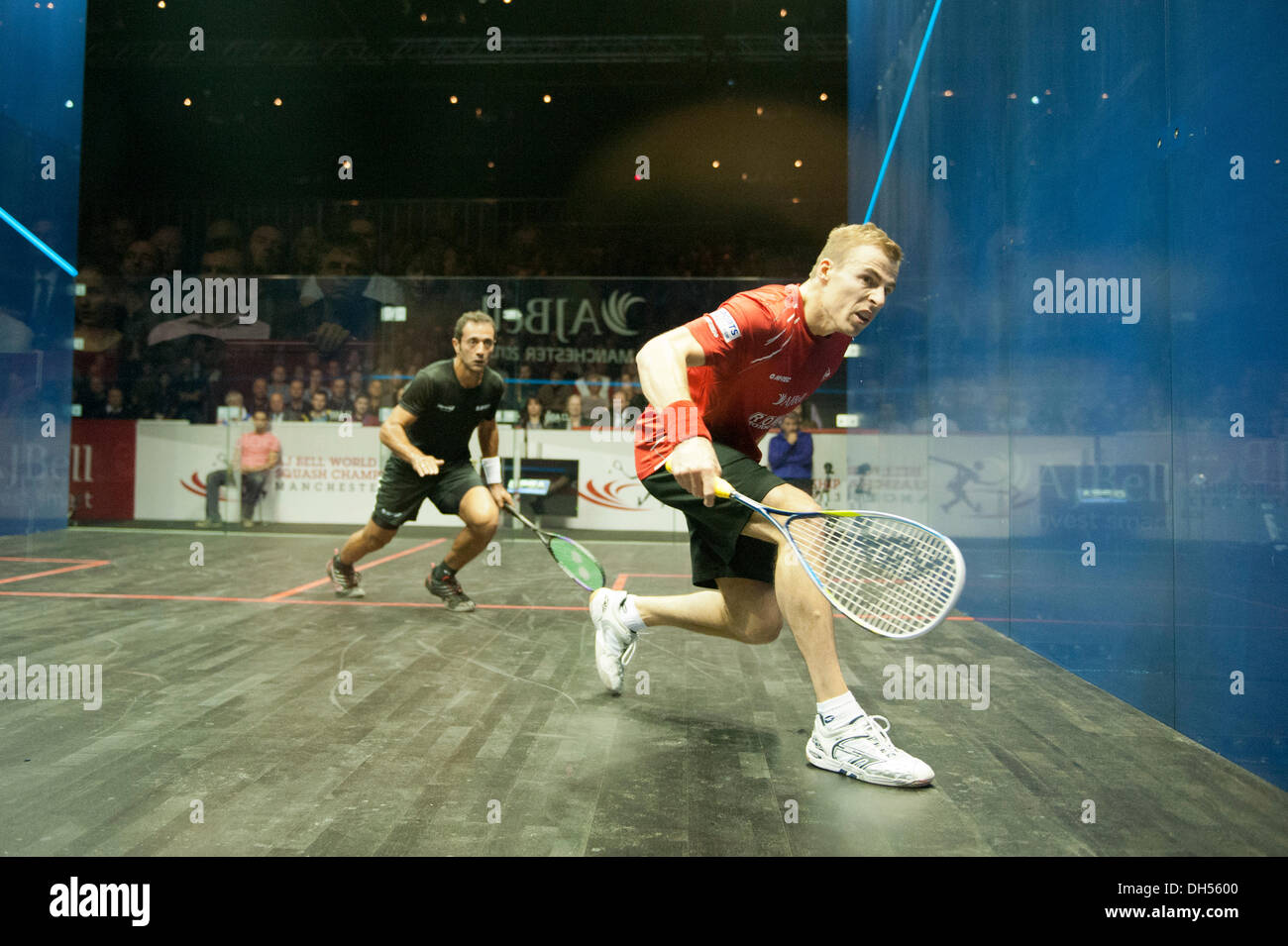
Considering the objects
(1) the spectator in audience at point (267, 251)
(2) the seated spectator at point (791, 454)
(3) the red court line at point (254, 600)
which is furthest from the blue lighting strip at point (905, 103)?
(1) the spectator in audience at point (267, 251)

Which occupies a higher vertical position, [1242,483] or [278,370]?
[278,370]

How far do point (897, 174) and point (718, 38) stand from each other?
3723mm

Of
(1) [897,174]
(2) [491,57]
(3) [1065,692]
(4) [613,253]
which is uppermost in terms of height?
(2) [491,57]

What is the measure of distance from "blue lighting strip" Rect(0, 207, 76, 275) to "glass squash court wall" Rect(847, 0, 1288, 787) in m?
5.98

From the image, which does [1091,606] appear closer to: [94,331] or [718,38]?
[718,38]

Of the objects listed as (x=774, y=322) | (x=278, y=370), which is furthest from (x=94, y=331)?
(x=774, y=322)

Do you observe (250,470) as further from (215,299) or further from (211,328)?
(215,299)

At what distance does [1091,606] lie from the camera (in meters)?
2.65

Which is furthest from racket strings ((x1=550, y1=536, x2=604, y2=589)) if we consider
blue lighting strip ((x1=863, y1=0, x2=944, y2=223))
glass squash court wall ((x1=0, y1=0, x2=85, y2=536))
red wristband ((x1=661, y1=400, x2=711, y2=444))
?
glass squash court wall ((x1=0, y1=0, x2=85, y2=536))

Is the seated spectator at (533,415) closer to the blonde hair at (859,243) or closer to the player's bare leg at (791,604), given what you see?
the player's bare leg at (791,604)

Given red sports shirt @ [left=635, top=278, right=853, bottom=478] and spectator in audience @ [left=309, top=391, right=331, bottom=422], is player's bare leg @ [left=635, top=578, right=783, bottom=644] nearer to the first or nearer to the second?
red sports shirt @ [left=635, top=278, right=853, bottom=478]

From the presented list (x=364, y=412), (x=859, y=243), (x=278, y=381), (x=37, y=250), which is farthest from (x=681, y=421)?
(x=278, y=381)

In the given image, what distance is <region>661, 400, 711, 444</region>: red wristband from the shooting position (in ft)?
5.02

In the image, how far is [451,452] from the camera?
373cm
